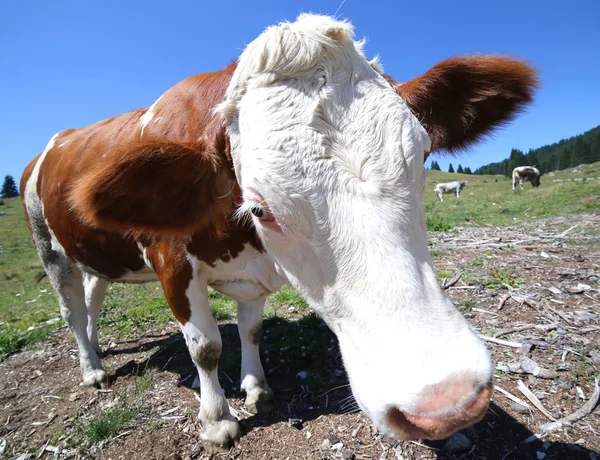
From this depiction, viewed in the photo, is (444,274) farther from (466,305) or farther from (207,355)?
(207,355)

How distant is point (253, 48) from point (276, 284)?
1525 millimetres

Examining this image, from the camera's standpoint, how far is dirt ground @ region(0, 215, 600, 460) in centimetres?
219

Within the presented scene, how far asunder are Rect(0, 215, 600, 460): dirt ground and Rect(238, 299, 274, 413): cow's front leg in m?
A: 0.12

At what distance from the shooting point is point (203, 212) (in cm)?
203

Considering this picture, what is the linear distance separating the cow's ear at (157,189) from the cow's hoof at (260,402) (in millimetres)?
1589

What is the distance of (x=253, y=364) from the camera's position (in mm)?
3090

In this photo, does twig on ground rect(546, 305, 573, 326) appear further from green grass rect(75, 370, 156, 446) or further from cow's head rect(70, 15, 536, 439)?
green grass rect(75, 370, 156, 446)

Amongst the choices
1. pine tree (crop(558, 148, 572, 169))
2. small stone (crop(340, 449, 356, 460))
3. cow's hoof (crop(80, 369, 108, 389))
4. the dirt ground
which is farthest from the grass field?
pine tree (crop(558, 148, 572, 169))

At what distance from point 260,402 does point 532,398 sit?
6.48 ft

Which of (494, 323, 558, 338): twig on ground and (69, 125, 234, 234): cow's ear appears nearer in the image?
(69, 125, 234, 234): cow's ear

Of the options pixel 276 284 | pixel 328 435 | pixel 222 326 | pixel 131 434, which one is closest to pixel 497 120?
pixel 276 284

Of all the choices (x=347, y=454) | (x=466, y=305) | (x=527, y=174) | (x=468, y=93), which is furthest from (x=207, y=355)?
(x=527, y=174)

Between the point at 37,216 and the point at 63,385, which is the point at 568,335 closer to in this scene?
the point at 63,385

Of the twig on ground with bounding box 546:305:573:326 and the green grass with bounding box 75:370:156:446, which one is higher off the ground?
the twig on ground with bounding box 546:305:573:326
